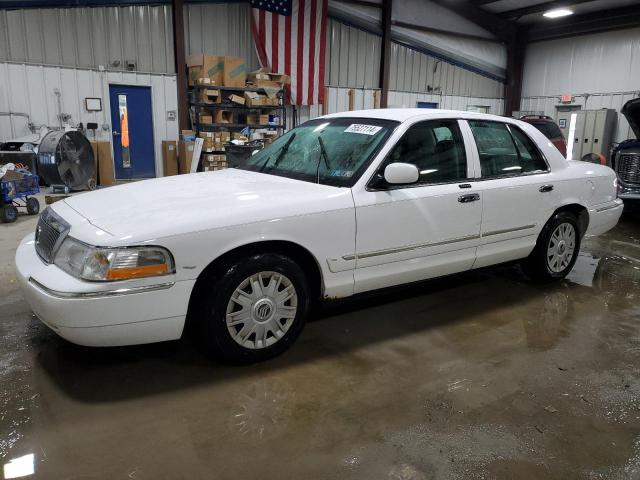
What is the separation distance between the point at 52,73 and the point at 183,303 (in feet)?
32.0

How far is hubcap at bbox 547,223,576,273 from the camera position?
4289 millimetres

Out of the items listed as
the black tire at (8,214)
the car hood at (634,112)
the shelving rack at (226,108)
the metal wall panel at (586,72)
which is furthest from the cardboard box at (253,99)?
the metal wall panel at (586,72)

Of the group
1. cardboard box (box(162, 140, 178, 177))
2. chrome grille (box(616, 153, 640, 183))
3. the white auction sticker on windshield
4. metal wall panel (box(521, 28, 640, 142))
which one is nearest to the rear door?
the white auction sticker on windshield

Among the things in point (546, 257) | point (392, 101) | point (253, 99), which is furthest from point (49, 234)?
point (392, 101)

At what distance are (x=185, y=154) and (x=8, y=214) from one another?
5.11m

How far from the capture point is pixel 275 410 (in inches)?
98.0

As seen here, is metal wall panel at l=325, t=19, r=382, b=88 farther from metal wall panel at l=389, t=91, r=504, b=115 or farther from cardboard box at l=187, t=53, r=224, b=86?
cardboard box at l=187, t=53, r=224, b=86

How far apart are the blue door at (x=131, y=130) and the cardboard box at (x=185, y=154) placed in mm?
654

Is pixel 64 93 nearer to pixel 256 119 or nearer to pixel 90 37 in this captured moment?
pixel 90 37

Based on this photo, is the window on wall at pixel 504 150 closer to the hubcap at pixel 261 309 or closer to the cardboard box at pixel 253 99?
the hubcap at pixel 261 309

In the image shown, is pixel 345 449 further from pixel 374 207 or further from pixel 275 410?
pixel 374 207

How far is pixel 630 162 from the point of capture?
7.75m

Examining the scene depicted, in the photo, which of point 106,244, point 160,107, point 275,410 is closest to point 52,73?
point 160,107

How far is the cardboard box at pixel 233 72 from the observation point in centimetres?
1148
